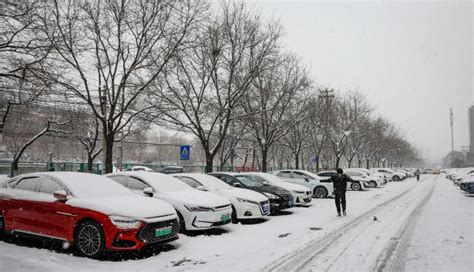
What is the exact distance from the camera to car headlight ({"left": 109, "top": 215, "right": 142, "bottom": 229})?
622cm

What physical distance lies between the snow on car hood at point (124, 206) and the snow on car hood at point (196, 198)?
1275 mm

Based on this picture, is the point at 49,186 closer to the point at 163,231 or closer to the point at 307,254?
the point at 163,231

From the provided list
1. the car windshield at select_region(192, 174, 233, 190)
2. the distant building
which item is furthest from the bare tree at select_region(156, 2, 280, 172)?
the distant building

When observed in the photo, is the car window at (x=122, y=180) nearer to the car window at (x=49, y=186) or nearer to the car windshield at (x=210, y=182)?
the car window at (x=49, y=186)

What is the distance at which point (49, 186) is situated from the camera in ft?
23.3

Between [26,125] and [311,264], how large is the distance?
35.2 metres

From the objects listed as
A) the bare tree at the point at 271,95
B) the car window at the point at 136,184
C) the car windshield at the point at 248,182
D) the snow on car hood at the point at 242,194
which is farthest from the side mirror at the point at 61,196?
the bare tree at the point at 271,95

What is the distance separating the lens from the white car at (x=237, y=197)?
10.2m

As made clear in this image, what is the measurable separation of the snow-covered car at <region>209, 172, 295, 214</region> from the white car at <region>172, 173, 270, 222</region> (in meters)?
1.33

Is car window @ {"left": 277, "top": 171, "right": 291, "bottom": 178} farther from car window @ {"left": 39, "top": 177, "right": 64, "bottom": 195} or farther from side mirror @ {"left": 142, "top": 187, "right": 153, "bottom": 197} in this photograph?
car window @ {"left": 39, "top": 177, "right": 64, "bottom": 195}

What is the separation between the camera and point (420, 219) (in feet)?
36.4

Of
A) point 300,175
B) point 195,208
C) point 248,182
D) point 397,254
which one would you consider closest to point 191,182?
point 195,208

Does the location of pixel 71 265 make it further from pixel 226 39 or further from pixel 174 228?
pixel 226 39

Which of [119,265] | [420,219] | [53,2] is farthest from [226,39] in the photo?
[119,265]
